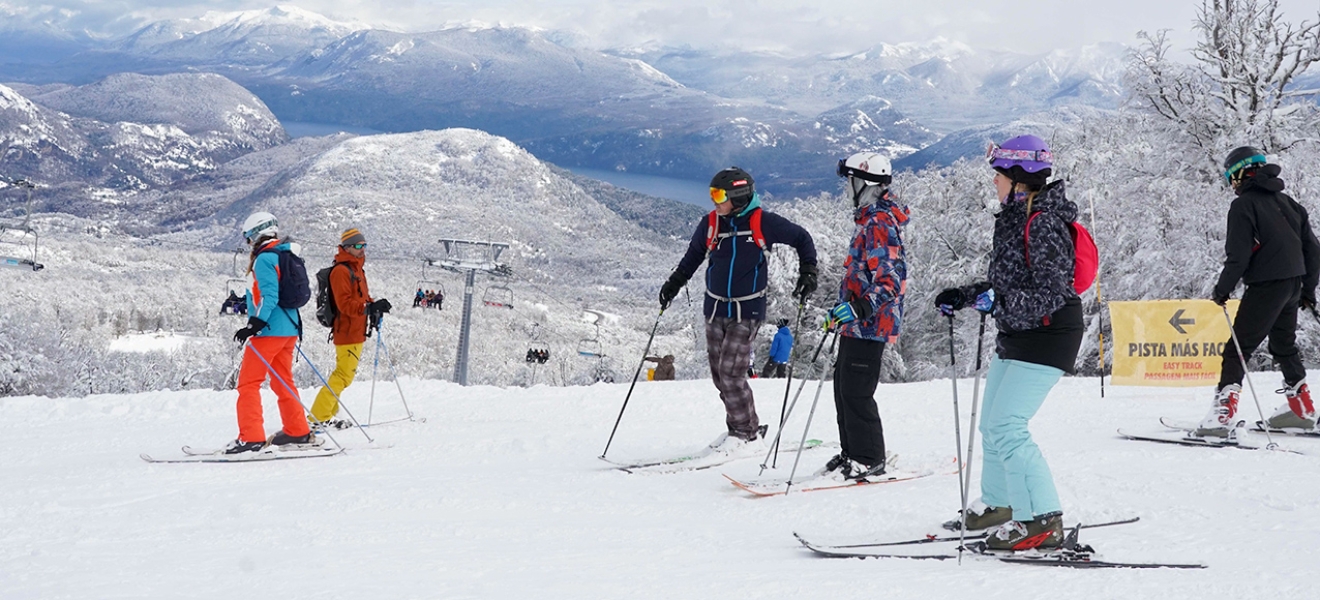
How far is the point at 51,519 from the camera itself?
16.8 feet

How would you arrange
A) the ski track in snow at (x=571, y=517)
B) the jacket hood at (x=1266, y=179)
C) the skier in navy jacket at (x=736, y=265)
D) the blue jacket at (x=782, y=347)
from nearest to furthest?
the ski track in snow at (x=571, y=517) < the skier in navy jacket at (x=736, y=265) < the jacket hood at (x=1266, y=179) < the blue jacket at (x=782, y=347)

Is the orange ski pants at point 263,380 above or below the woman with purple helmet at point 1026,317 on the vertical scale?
below

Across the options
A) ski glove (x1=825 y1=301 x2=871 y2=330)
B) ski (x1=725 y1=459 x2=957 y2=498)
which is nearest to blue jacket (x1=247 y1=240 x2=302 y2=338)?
ski (x1=725 y1=459 x2=957 y2=498)

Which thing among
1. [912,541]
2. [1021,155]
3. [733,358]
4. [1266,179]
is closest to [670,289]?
[733,358]

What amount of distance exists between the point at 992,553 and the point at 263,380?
5.46 metres

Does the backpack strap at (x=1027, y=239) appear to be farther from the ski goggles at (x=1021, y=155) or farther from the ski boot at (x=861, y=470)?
the ski boot at (x=861, y=470)

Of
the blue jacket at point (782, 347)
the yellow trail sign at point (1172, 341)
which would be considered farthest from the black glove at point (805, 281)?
the yellow trail sign at point (1172, 341)

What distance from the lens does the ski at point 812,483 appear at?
18.0 ft

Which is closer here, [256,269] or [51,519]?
[51,519]

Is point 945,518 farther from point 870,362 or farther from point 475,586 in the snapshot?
point 475,586

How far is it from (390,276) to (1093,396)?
397 ft

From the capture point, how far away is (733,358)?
20.7 feet

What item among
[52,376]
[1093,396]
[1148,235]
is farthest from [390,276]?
[1093,396]

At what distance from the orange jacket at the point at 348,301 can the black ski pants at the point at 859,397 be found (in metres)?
4.36
